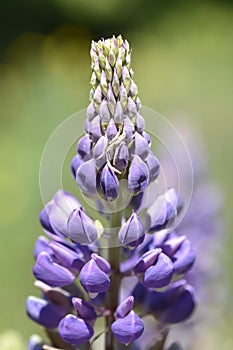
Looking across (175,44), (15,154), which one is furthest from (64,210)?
(175,44)

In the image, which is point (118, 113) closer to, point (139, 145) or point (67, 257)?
point (139, 145)

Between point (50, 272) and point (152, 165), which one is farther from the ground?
point (152, 165)

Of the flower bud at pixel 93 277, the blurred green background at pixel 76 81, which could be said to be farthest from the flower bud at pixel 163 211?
the blurred green background at pixel 76 81

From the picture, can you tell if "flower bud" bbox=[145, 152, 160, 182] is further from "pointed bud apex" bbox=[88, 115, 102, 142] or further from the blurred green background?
the blurred green background

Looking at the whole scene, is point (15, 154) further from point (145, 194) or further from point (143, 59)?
point (145, 194)

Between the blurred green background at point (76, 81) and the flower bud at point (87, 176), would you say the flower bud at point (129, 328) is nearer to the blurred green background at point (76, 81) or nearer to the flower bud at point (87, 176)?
the flower bud at point (87, 176)

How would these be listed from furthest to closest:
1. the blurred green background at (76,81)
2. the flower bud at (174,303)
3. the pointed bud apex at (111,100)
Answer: the blurred green background at (76,81) < the flower bud at (174,303) < the pointed bud apex at (111,100)

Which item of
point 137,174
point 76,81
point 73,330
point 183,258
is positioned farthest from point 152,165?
point 76,81
